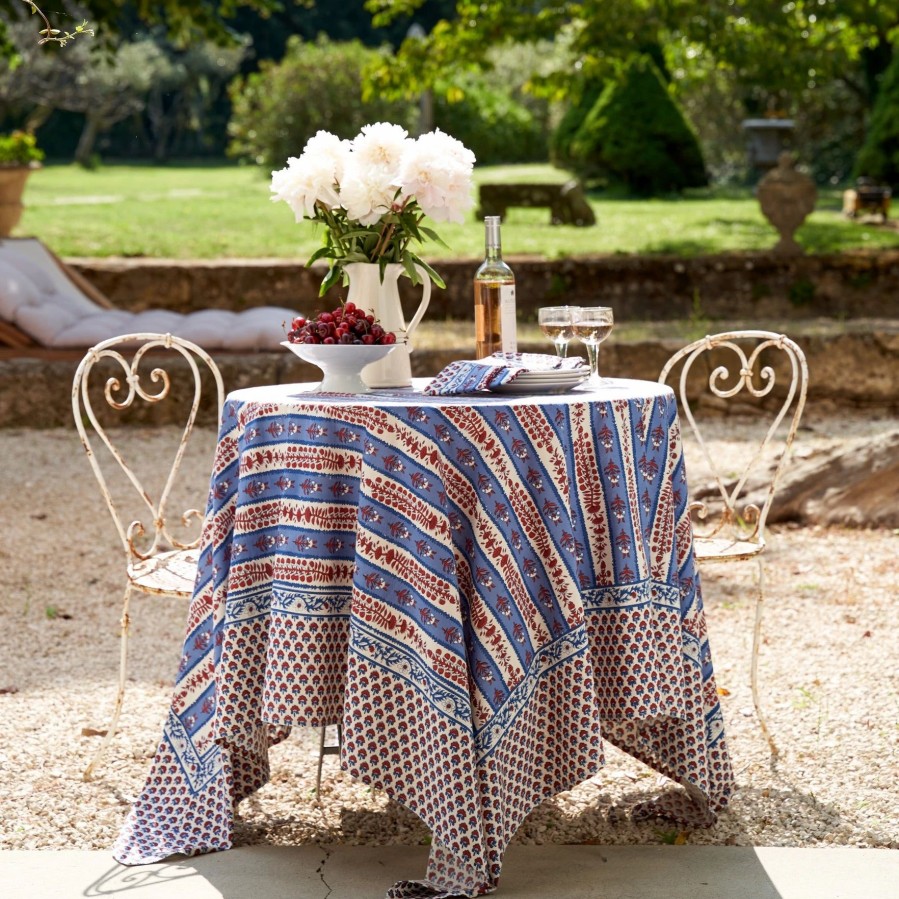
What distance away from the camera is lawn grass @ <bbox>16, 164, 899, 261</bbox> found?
1170 centimetres

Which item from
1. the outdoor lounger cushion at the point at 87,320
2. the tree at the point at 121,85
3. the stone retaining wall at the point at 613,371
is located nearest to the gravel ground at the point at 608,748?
the stone retaining wall at the point at 613,371

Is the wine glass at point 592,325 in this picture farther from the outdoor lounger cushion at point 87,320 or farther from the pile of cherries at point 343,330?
the outdoor lounger cushion at point 87,320

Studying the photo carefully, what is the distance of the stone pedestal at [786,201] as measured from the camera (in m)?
10.6

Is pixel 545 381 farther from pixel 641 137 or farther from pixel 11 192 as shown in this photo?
pixel 641 137

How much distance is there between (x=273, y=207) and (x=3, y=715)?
1375 cm

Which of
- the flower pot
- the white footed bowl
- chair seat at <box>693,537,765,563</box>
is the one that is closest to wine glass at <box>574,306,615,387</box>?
the white footed bowl

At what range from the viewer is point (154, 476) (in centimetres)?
648

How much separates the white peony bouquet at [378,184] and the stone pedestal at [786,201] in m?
8.12

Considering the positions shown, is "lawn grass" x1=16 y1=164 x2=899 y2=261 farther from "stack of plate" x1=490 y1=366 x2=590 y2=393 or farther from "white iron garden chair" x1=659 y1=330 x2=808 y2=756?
"stack of plate" x1=490 y1=366 x2=590 y2=393

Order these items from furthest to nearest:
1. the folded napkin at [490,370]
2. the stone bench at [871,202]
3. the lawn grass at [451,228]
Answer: the stone bench at [871,202]
the lawn grass at [451,228]
the folded napkin at [490,370]

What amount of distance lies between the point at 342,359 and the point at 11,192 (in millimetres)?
8220

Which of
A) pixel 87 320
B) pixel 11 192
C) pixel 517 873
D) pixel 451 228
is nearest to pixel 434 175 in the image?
pixel 517 873

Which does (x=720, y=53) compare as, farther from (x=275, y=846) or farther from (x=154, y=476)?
(x=275, y=846)

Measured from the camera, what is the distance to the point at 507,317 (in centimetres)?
298
